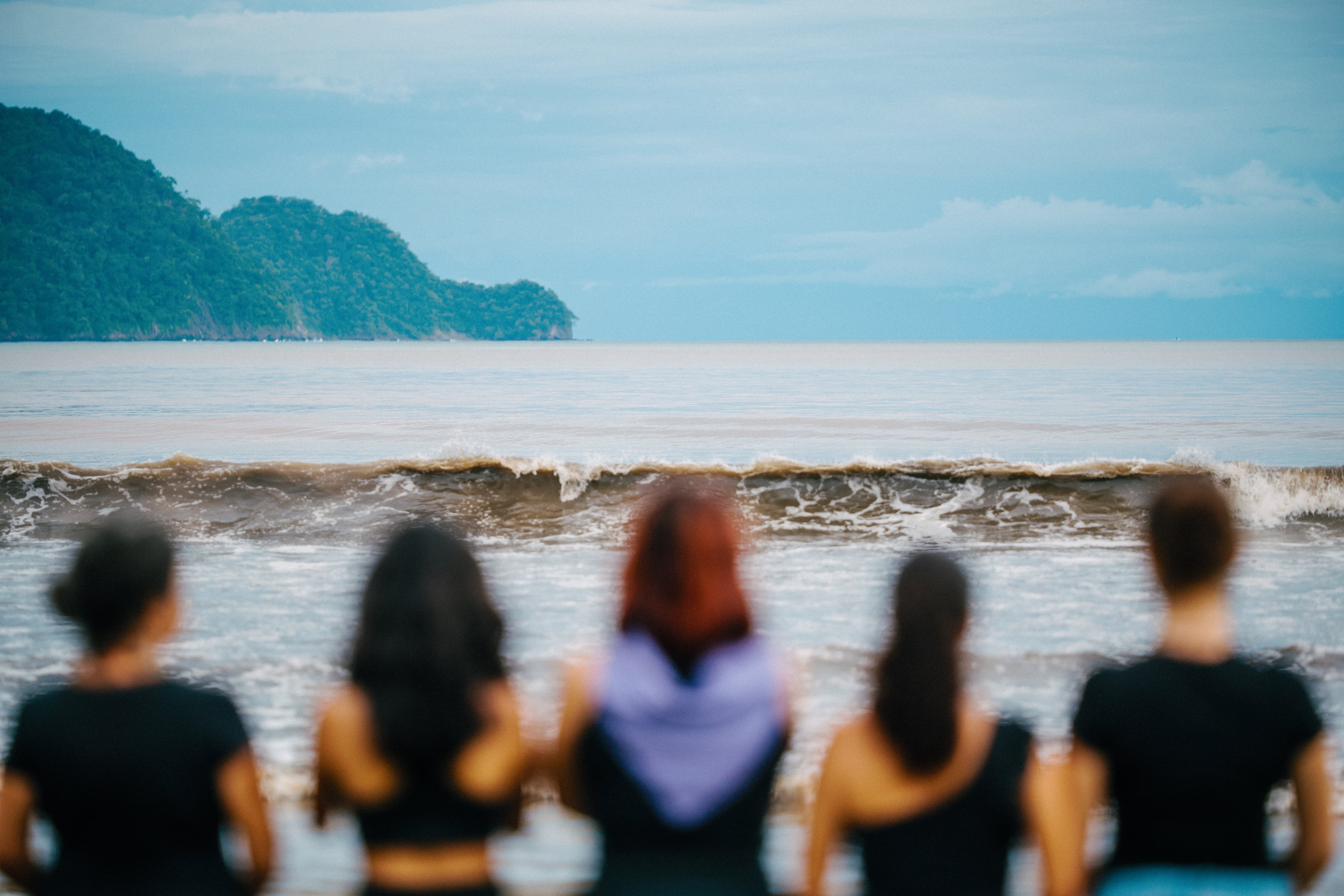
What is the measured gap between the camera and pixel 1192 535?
1962 mm

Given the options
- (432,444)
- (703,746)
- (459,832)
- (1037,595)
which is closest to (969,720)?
(703,746)

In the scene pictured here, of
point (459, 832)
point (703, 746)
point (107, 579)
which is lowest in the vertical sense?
point (459, 832)

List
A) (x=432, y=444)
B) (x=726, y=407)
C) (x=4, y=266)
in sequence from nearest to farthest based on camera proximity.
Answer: (x=432, y=444) < (x=726, y=407) < (x=4, y=266)

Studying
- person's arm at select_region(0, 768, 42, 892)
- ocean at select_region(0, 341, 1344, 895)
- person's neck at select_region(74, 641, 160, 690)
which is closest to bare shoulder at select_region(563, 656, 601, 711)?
person's neck at select_region(74, 641, 160, 690)

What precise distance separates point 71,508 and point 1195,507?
15.0 metres

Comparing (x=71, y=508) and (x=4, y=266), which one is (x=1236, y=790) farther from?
(x=4, y=266)

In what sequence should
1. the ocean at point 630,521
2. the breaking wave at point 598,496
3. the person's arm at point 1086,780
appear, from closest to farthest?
the person's arm at point 1086,780 < the ocean at point 630,521 < the breaking wave at point 598,496

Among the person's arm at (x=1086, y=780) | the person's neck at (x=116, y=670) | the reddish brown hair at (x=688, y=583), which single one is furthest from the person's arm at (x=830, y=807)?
the person's neck at (x=116, y=670)

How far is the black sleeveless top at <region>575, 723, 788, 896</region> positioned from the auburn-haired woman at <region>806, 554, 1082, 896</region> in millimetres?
156

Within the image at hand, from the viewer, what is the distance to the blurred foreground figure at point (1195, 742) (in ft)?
6.22

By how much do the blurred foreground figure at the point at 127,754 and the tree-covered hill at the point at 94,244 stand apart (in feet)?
507

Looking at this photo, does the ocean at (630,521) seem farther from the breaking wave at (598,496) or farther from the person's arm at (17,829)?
the person's arm at (17,829)

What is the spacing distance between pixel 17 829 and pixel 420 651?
892mm

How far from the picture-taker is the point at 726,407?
3531 cm
